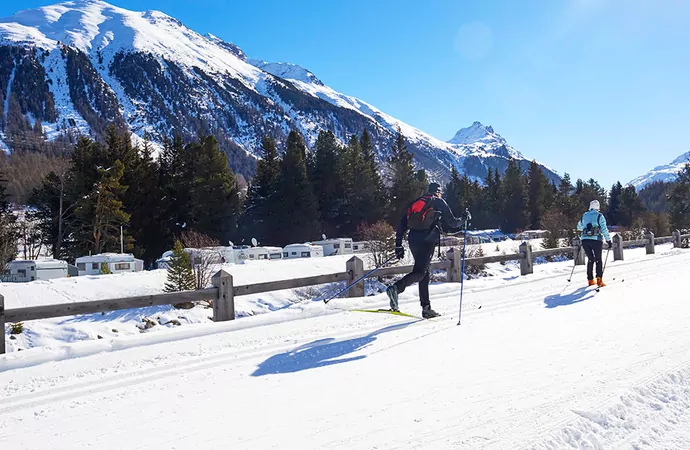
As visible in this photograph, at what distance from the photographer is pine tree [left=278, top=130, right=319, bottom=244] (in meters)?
45.4

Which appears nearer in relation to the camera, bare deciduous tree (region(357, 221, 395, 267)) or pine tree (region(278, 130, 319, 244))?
bare deciduous tree (region(357, 221, 395, 267))

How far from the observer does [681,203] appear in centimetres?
5425

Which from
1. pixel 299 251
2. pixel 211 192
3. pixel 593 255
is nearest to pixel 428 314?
pixel 593 255

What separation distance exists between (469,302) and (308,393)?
4.76 meters

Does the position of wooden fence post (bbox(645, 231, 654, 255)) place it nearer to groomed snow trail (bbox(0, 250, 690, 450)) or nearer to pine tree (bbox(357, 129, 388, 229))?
groomed snow trail (bbox(0, 250, 690, 450))

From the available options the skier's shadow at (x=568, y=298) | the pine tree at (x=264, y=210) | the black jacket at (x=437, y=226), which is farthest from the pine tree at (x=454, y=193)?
Result: the black jacket at (x=437, y=226)

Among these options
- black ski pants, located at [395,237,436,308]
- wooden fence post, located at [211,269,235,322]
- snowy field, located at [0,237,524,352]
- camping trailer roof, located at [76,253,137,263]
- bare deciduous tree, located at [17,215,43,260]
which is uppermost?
bare deciduous tree, located at [17,215,43,260]

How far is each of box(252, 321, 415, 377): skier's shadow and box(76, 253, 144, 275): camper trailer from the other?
22.1 m

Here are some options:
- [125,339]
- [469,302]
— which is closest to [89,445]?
[125,339]

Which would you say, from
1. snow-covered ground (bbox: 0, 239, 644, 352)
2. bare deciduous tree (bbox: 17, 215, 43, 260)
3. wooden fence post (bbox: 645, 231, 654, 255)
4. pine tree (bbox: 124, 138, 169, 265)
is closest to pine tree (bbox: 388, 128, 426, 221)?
pine tree (bbox: 124, 138, 169, 265)

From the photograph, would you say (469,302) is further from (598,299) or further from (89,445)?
(89,445)

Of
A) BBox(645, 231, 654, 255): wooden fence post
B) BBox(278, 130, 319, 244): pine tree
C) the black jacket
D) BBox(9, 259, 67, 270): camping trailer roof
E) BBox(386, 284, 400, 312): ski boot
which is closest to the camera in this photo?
the black jacket

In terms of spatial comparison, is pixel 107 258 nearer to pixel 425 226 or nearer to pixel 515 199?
pixel 425 226

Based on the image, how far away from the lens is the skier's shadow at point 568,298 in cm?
755
